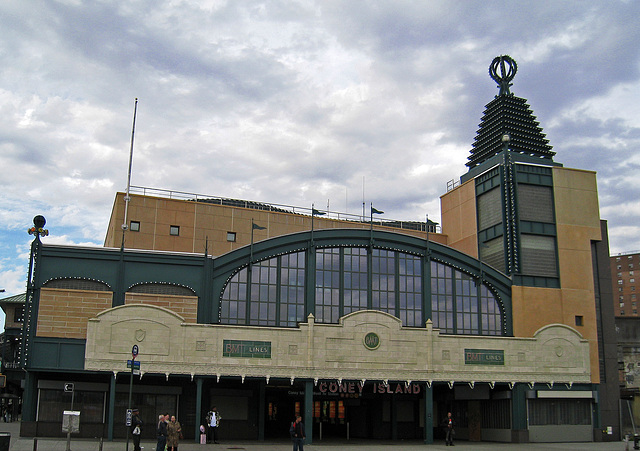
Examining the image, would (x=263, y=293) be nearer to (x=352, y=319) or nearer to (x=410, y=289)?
(x=352, y=319)

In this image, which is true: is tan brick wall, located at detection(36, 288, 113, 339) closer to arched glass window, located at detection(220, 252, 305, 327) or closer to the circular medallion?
arched glass window, located at detection(220, 252, 305, 327)

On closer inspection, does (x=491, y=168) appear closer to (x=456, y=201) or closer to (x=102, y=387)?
(x=456, y=201)

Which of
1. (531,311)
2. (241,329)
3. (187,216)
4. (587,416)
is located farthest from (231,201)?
(587,416)

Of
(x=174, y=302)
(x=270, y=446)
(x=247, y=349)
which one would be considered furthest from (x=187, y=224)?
(x=270, y=446)

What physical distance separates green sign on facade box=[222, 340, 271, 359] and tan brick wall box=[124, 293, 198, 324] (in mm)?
3250

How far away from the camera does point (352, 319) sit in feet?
137

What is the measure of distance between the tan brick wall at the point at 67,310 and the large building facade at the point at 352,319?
82mm

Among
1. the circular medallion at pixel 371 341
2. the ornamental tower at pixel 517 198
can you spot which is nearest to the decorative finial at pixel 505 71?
the ornamental tower at pixel 517 198

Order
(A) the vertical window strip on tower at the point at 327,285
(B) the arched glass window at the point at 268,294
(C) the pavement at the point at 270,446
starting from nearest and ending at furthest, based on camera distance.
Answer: (C) the pavement at the point at 270,446, (B) the arched glass window at the point at 268,294, (A) the vertical window strip on tower at the point at 327,285

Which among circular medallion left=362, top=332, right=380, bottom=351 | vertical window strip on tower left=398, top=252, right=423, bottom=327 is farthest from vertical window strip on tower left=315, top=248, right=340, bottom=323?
vertical window strip on tower left=398, top=252, right=423, bottom=327

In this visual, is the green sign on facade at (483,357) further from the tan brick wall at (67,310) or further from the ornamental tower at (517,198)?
the tan brick wall at (67,310)

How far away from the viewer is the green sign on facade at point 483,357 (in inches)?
1722

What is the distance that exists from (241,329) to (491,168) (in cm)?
2562

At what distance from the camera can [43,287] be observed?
129 ft
